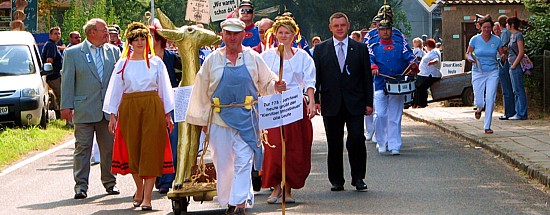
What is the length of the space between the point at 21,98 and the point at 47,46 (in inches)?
76.8

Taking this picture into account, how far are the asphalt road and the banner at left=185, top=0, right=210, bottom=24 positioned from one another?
6.89 metres

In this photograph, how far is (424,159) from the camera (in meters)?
15.9

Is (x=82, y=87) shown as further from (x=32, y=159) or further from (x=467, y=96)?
(x=467, y=96)

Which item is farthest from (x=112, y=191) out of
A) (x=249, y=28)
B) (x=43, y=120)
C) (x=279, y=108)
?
(x=43, y=120)

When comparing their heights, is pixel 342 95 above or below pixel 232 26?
below

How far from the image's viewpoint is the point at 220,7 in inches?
989

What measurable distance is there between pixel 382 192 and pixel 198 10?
11.6 m

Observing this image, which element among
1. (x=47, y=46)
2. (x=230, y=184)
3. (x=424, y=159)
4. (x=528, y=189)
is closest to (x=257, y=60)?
(x=230, y=184)

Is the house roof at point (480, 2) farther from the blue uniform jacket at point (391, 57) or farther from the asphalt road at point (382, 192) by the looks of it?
the blue uniform jacket at point (391, 57)

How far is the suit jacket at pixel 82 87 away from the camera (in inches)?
506

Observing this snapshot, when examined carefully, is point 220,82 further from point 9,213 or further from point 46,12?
point 46,12

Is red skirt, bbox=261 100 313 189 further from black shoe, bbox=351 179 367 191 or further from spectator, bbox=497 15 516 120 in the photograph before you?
spectator, bbox=497 15 516 120

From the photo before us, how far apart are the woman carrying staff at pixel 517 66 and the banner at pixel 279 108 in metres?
11.7

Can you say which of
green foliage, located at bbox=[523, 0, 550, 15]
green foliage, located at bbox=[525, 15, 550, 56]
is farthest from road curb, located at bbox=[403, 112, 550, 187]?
green foliage, located at bbox=[523, 0, 550, 15]
